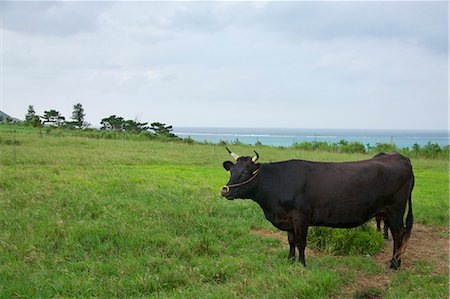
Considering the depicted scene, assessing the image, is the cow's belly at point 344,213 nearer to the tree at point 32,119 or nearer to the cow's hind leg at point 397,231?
the cow's hind leg at point 397,231

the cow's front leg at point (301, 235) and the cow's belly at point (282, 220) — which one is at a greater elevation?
the cow's belly at point (282, 220)

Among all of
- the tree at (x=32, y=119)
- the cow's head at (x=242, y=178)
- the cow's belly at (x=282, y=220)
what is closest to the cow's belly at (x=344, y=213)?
the cow's belly at (x=282, y=220)

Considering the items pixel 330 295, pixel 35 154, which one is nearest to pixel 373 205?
pixel 330 295

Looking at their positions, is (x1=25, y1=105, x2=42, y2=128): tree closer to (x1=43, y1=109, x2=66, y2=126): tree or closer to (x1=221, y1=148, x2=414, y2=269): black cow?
(x1=43, y1=109, x2=66, y2=126): tree

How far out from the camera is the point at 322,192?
595 cm

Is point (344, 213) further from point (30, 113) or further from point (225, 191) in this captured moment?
point (30, 113)

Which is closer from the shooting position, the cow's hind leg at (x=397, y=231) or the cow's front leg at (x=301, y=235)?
the cow's front leg at (x=301, y=235)

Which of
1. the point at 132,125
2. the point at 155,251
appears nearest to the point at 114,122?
the point at 132,125

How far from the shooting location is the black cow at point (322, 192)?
19.5 feet

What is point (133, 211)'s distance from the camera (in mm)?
7914

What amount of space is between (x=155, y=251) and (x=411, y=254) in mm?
4012

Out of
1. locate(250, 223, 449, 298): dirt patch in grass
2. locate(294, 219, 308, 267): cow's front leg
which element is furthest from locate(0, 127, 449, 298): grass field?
locate(294, 219, 308, 267): cow's front leg

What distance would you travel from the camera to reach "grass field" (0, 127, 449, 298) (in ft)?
16.3

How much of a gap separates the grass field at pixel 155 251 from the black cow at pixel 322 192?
548 mm
